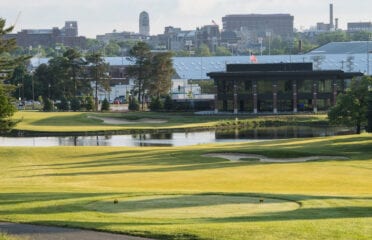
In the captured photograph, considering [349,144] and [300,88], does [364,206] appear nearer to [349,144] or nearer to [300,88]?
[349,144]

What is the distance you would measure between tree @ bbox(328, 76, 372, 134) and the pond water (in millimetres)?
10814

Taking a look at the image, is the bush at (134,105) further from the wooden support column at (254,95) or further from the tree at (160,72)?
the wooden support column at (254,95)

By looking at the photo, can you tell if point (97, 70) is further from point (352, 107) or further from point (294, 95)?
point (352, 107)

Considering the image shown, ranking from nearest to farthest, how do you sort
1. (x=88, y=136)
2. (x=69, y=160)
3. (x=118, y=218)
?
1. (x=118, y=218)
2. (x=69, y=160)
3. (x=88, y=136)

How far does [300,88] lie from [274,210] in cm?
11877

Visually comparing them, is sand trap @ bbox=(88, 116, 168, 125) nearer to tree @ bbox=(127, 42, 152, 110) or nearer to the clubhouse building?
the clubhouse building

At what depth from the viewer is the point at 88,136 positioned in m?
103

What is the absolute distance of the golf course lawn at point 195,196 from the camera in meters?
23.1

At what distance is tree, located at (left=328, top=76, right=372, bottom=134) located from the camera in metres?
88.1

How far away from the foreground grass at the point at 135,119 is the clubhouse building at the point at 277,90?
34.0ft

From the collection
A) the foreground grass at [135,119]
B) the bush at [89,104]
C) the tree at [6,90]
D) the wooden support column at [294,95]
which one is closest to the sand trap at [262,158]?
the tree at [6,90]

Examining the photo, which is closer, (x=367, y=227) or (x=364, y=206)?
(x=367, y=227)

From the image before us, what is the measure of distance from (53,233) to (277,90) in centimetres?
12318

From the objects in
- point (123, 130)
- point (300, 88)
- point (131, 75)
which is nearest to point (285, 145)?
point (123, 130)
